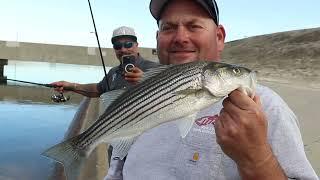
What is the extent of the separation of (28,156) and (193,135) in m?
10.3

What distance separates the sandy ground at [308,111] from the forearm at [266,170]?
6.06m

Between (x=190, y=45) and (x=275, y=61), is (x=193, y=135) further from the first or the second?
(x=275, y=61)

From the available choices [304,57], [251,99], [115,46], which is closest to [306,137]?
[115,46]

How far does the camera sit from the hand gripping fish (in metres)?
2.67

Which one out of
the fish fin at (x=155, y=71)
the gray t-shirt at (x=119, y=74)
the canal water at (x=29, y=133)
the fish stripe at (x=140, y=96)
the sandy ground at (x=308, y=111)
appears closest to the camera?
the fish stripe at (x=140, y=96)

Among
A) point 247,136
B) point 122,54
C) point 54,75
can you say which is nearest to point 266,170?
point 247,136

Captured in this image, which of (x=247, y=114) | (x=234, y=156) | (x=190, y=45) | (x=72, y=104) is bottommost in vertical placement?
(x=72, y=104)

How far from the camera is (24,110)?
21938 mm

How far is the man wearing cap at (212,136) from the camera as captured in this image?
250cm

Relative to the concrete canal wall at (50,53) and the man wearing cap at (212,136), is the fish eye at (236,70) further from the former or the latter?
the concrete canal wall at (50,53)

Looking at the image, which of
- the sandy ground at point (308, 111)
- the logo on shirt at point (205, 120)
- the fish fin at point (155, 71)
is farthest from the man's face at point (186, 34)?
the sandy ground at point (308, 111)

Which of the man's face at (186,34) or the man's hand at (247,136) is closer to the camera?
the man's hand at (247,136)

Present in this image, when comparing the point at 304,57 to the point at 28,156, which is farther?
the point at 304,57

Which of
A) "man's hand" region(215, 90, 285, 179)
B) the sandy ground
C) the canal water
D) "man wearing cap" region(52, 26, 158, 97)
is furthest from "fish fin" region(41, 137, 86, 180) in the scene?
the canal water
